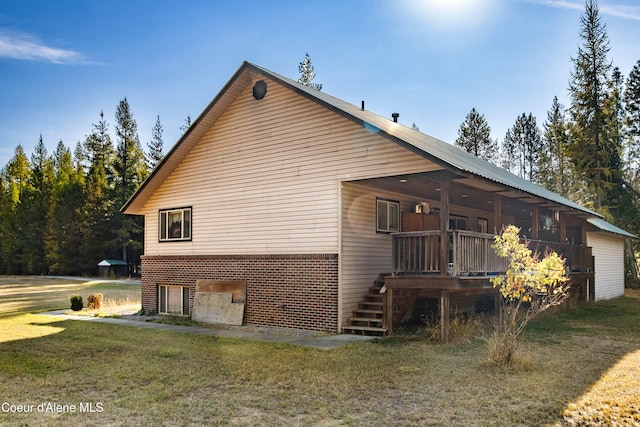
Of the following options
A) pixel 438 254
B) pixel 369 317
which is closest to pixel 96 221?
→ pixel 369 317

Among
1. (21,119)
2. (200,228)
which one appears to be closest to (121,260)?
(21,119)

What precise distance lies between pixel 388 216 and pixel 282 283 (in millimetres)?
3733

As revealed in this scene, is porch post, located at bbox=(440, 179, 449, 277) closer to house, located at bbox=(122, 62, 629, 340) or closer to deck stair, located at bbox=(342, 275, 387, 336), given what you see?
house, located at bbox=(122, 62, 629, 340)

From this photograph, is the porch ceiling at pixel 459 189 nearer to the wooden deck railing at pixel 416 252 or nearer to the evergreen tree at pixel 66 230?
the wooden deck railing at pixel 416 252

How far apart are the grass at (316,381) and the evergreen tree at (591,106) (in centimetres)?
2765

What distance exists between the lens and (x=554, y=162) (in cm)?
4984

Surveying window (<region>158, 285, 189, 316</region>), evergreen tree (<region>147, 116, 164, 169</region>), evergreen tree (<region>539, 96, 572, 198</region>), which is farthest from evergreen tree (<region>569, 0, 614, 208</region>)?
evergreen tree (<region>147, 116, 164, 169</region>)

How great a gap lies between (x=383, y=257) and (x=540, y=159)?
3905 cm

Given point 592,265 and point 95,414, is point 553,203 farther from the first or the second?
point 95,414

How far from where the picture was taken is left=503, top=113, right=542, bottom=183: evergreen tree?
50688mm

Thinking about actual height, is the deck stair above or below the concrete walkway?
above

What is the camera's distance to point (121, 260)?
53.7m

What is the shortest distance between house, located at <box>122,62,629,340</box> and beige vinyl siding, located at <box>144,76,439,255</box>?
34mm

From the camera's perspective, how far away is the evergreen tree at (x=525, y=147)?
50.7m
